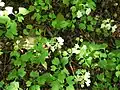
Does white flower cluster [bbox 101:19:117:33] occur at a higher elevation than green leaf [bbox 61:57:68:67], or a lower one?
higher

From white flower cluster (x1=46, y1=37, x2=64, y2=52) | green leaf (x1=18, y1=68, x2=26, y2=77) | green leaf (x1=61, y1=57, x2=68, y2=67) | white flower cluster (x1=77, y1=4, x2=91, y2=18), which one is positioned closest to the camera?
green leaf (x1=18, y1=68, x2=26, y2=77)

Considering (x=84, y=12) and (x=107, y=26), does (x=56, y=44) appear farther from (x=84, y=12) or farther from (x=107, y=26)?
(x=107, y=26)

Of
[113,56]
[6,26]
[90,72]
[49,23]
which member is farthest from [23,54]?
[113,56]

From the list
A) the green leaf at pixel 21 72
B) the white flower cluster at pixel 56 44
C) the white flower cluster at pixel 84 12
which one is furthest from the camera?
the white flower cluster at pixel 84 12

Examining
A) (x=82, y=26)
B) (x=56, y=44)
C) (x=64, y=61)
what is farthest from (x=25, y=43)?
(x=82, y=26)

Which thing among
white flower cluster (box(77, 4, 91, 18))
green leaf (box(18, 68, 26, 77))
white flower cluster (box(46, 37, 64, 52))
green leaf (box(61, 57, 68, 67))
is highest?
white flower cluster (box(77, 4, 91, 18))

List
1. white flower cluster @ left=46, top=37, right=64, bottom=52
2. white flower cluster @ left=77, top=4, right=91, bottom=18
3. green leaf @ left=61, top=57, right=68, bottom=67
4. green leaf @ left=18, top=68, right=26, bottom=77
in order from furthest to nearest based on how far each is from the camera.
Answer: white flower cluster @ left=77, top=4, right=91, bottom=18 < white flower cluster @ left=46, top=37, right=64, bottom=52 < green leaf @ left=61, top=57, right=68, bottom=67 < green leaf @ left=18, top=68, right=26, bottom=77

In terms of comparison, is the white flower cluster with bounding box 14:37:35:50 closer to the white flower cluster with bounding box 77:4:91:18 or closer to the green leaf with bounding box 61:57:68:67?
the green leaf with bounding box 61:57:68:67

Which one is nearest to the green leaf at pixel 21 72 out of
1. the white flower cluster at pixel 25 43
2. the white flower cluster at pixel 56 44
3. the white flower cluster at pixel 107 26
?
the white flower cluster at pixel 25 43

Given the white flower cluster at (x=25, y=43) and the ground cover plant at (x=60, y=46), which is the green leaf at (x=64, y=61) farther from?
the white flower cluster at (x=25, y=43)

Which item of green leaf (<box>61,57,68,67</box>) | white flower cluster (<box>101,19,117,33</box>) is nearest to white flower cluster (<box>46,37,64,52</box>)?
green leaf (<box>61,57,68,67</box>)
